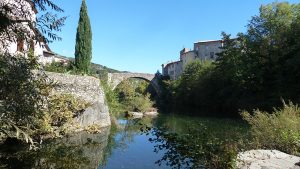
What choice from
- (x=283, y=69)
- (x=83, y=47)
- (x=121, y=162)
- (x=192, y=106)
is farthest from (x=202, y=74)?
(x=121, y=162)

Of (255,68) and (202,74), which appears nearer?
(255,68)

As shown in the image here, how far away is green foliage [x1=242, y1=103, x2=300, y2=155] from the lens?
10000 mm

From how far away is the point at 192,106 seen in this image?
5484cm

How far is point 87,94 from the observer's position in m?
22.2

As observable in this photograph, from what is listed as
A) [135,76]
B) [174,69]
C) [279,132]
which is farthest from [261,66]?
[174,69]

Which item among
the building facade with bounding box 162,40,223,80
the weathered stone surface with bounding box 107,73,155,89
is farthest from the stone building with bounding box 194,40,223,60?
the weathered stone surface with bounding box 107,73,155,89

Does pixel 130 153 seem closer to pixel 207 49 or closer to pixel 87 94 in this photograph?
pixel 87 94

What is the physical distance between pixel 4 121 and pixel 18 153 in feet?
16.3

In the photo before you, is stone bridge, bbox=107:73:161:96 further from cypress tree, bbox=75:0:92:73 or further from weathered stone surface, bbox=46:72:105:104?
weathered stone surface, bbox=46:72:105:104

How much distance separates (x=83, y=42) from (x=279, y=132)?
24.7 meters

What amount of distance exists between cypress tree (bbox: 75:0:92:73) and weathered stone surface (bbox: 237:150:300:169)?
24616 mm

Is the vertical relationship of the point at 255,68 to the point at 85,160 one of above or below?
above

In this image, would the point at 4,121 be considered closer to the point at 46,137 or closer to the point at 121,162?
the point at 121,162

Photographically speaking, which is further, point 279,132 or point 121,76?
point 121,76
